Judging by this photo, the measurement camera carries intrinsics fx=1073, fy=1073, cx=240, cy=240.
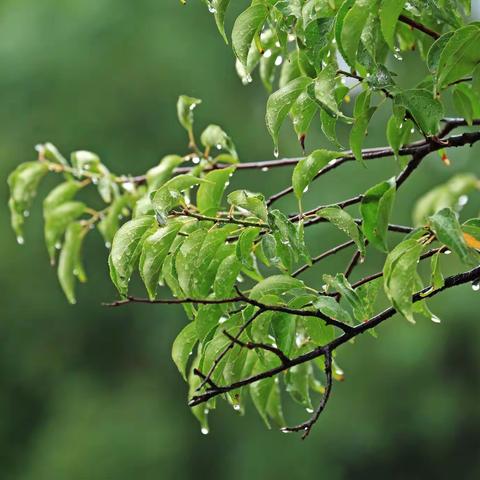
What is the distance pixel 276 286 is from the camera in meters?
1.42

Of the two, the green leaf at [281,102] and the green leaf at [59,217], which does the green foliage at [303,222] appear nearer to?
the green leaf at [281,102]

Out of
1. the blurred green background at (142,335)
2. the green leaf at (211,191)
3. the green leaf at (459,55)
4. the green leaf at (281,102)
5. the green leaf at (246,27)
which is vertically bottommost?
the blurred green background at (142,335)

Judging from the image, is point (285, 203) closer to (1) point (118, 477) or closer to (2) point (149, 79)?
(2) point (149, 79)

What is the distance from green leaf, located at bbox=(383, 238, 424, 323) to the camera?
1196mm

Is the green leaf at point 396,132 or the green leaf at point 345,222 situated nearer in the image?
the green leaf at point 345,222

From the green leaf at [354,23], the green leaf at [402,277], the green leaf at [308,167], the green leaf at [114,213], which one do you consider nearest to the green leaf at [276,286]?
the green leaf at [308,167]

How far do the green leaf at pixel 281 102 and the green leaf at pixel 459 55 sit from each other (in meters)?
0.18

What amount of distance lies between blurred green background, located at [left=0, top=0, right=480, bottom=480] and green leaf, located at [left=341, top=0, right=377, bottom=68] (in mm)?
5465

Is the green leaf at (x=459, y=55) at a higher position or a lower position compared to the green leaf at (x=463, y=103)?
higher

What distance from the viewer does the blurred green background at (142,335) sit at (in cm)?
694

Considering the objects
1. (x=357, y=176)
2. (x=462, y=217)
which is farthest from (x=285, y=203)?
(x=462, y=217)

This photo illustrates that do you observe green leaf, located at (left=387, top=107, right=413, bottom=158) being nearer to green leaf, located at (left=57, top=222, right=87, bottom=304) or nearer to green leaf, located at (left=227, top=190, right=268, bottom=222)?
green leaf, located at (left=227, top=190, right=268, bottom=222)

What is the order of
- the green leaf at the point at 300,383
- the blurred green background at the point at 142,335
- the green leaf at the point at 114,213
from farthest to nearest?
the blurred green background at the point at 142,335 → the green leaf at the point at 114,213 → the green leaf at the point at 300,383

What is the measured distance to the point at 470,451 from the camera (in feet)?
25.2
